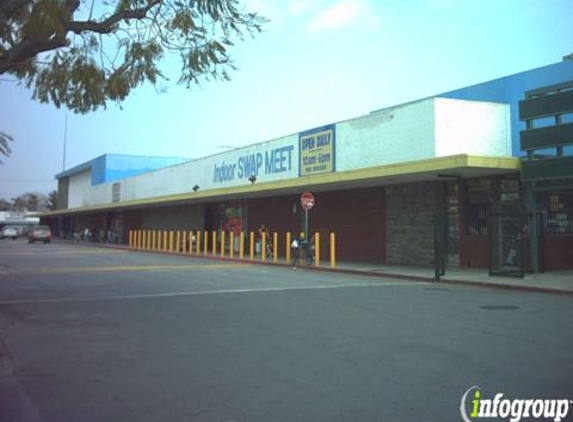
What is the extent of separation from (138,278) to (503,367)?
13118 mm

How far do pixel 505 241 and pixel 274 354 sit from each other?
14324 mm

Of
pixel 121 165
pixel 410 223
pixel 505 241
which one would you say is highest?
pixel 121 165

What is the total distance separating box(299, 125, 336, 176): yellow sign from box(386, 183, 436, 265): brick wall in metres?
3.10

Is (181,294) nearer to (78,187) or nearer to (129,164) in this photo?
(129,164)

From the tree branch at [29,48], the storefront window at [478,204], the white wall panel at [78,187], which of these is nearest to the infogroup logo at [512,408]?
the tree branch at [29,48]

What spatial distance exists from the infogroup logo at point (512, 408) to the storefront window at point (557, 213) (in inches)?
598

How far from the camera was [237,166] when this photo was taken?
3338 centimetres

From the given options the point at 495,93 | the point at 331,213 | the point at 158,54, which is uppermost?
the point at 495,93

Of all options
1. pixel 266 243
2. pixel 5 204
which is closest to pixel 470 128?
pixel 266 243

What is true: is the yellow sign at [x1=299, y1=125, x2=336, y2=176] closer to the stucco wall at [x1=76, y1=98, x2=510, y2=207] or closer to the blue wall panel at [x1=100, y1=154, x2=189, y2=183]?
the stucco wall at [x1=76, y1=98, x2=510, y2=207]

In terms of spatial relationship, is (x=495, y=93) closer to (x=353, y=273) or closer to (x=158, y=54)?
(x=353, y=273)

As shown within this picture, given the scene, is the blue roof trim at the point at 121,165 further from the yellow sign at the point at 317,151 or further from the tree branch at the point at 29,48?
the tree branch at the point at 29,48

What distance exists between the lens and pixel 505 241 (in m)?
19.2

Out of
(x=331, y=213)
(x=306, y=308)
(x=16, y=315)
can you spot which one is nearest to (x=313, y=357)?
(x=306, y=308)
